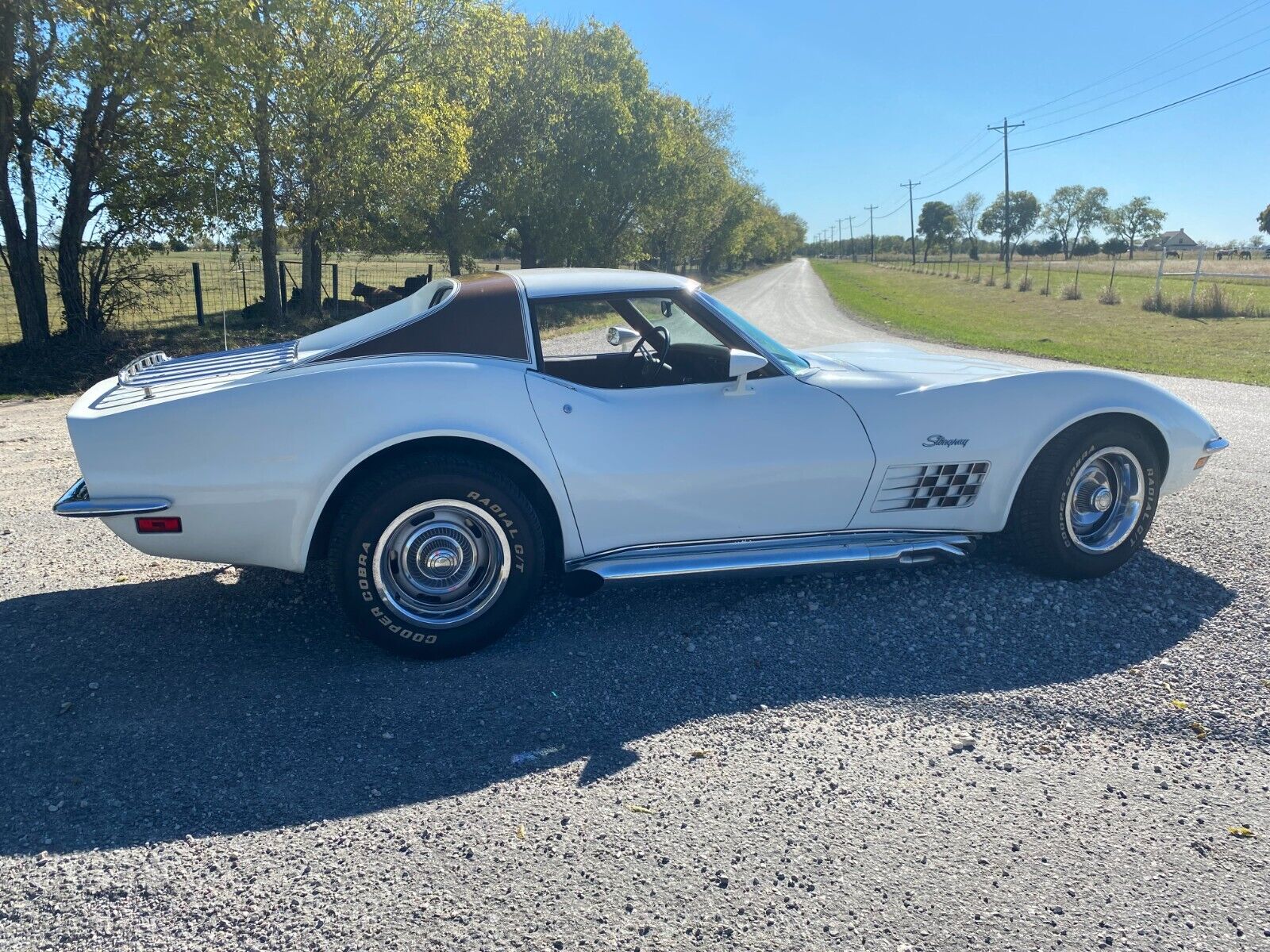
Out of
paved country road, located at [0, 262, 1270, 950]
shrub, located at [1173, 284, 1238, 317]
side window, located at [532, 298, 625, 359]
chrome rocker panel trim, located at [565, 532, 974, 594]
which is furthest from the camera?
shrub, located at [1173, 284, 1238, 317]

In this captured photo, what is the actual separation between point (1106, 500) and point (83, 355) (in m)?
13.1

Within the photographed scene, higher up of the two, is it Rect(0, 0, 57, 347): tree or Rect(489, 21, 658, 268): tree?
Rect(489, 21, 658, 268): tree

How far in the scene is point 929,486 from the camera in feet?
13.0

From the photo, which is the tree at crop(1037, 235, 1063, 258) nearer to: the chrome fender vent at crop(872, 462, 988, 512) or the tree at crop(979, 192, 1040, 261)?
the tree at crop(979, 192, 1040, 261)

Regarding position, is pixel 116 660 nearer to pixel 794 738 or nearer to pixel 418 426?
pixel 418 426

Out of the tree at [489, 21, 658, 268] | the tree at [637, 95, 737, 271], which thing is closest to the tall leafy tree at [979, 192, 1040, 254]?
the tree at [637, 95, 737, 271]

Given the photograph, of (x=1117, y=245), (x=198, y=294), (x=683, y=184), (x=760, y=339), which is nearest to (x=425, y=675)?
(x=760, y=339)

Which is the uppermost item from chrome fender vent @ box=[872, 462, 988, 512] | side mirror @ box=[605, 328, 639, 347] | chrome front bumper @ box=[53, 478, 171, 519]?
side mirror @ box=[605, 328, 639, 347]

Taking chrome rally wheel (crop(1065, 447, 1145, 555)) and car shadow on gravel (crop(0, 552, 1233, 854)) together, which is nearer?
car shadow on gravel (crop(0, 552, 1233, 854))

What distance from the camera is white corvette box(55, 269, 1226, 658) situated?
3.32m

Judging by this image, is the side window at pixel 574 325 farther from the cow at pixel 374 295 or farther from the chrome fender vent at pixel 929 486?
the cow at pixel 374 295

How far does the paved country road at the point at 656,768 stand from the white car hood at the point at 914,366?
3.19ft

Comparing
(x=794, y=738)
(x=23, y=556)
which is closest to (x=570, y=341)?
(x=794, y=738)

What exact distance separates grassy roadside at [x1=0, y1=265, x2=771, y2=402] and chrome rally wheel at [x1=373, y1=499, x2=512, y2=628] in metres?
6.64
